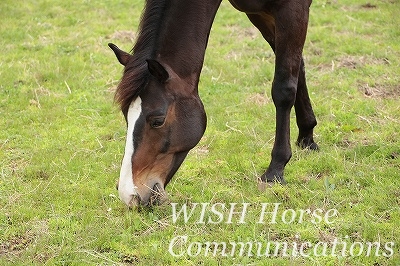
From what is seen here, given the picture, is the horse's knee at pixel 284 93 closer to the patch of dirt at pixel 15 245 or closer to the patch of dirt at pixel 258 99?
the patch of dirt at pixel 258 99

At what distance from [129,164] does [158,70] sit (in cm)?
64

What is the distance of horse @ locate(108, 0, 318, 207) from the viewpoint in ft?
12.7

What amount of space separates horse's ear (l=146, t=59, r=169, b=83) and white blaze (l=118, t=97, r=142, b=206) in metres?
0.20

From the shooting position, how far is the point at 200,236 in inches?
153

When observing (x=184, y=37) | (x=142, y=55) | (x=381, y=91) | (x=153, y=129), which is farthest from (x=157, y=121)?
(x=381, y=91)

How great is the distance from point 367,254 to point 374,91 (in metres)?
3.54

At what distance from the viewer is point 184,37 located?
414 centimetres

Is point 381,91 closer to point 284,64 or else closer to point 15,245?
point 284,64

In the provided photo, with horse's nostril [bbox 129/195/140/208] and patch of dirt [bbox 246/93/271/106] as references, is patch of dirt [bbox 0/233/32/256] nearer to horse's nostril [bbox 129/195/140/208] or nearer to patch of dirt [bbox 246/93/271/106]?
horse's nostril [bbox 129/195/140/208]

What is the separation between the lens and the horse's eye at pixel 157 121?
389 centimetres

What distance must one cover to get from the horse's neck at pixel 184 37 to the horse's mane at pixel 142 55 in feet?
0.18

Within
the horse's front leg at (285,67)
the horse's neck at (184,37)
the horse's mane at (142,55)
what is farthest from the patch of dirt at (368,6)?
the horse's mane at (142,55)

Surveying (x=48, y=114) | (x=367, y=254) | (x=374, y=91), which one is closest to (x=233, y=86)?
(x=374, y=91)

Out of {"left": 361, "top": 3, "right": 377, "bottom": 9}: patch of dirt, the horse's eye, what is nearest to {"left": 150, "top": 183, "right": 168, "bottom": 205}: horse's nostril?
the horse's eye
